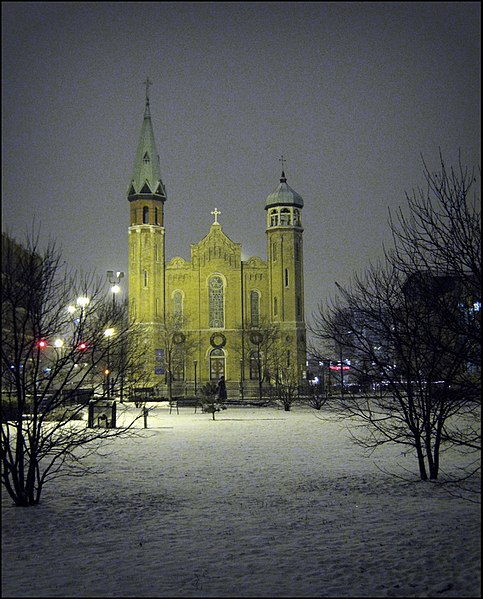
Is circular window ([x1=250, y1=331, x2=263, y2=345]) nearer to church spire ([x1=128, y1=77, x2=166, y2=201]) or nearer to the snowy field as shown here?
church spire ([x1=128, y1=77, x2=166, y2=201])

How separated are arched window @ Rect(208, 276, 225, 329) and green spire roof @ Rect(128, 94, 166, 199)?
11.3 m

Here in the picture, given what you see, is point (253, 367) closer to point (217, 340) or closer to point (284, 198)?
point (217, 340)

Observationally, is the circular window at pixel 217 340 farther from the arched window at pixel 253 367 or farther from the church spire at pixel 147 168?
the church spire at pixel 147 168

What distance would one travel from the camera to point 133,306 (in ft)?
238

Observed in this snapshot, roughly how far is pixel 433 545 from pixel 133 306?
6486 centimetres

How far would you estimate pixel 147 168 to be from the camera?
78.4 m

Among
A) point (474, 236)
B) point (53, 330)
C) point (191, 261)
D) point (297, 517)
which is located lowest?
point (297, 517)

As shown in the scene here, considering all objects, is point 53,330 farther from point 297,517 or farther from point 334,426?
point 334,426

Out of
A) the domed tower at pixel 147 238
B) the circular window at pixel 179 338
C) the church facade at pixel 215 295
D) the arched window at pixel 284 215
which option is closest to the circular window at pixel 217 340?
the church facade at pixel 215 295

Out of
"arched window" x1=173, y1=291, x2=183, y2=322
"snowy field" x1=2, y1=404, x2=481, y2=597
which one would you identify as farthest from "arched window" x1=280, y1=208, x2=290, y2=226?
"snowy field" x1=2, y1=404, x2=481, y2=597

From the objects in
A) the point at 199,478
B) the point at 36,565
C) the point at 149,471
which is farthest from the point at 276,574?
the point at 149,471

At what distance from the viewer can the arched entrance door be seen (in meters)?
73.6

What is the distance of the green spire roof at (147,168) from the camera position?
254ft

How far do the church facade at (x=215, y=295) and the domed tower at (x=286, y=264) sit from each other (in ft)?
0.32
